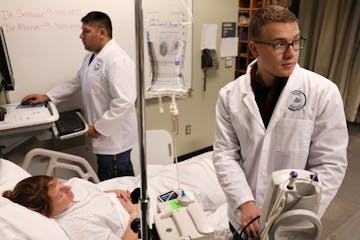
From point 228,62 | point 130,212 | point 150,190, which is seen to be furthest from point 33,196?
point 228,62

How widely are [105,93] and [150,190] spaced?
0.75m

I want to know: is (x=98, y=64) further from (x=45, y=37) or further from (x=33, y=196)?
(x=33, y=196)

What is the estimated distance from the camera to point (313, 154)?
111 cm

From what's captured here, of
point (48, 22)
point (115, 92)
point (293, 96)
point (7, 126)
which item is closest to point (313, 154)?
point (293, 96)

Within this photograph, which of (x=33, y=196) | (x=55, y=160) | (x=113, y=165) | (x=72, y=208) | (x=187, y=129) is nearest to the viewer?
(x=33, y=196)

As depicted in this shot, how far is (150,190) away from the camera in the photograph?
1820 millimetres

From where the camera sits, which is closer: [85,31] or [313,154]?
[313,154]

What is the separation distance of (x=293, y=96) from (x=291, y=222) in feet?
1.93

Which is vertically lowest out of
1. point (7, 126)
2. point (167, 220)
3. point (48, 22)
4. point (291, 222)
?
point (7, 126)

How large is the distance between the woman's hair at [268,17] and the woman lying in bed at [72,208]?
3.35 ft

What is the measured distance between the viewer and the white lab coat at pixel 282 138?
3.46 feet

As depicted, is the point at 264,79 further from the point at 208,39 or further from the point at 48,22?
the point at 208,39

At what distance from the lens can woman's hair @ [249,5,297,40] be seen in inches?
42.5

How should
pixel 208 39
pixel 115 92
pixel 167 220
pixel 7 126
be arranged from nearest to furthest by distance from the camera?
pixel 167 220 → pixel 7 126 → pixel 115 92 → pixel 208 39
